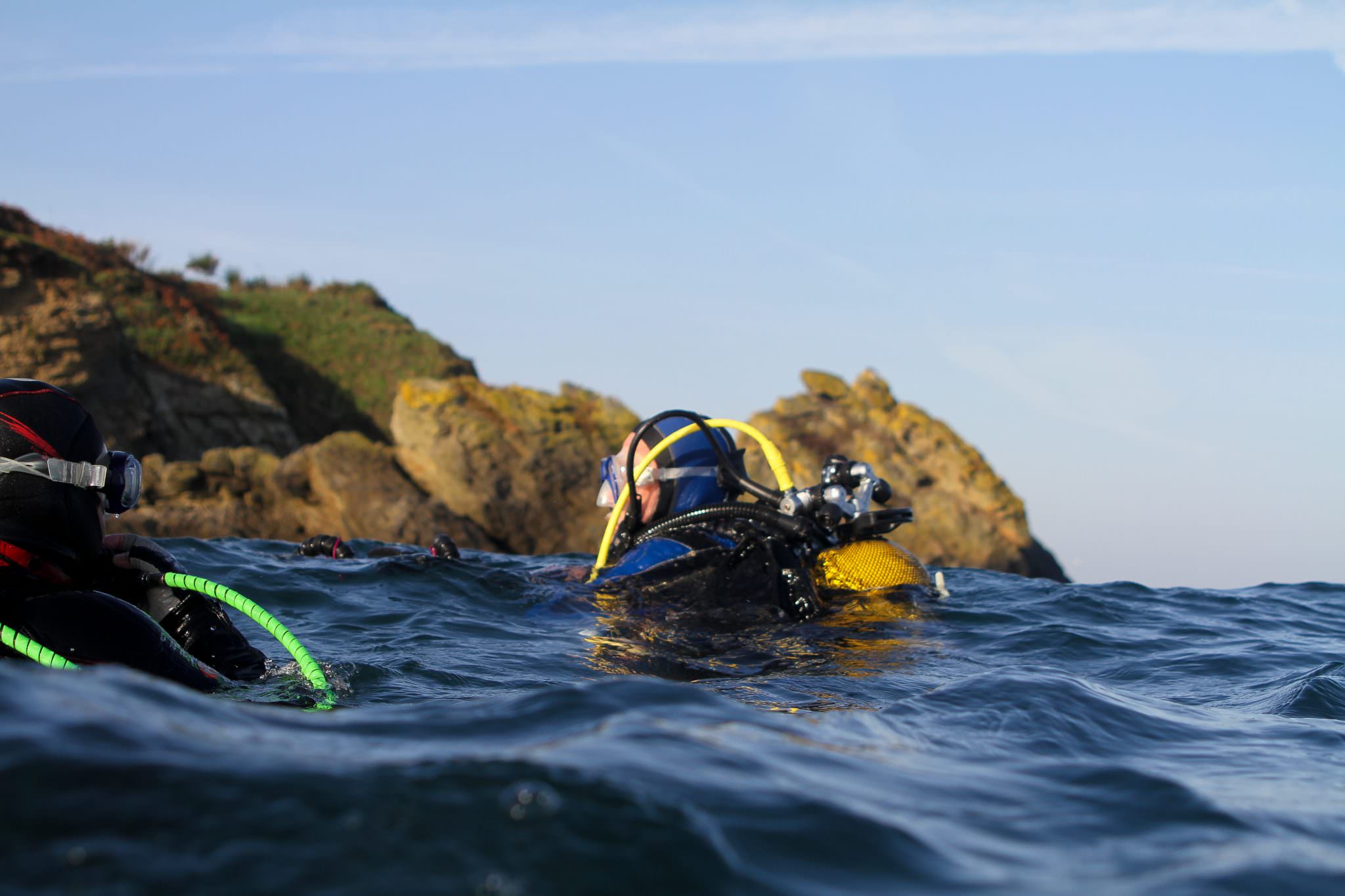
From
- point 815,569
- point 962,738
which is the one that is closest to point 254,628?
point 815,569

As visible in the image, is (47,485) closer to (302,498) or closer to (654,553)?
(654,553)

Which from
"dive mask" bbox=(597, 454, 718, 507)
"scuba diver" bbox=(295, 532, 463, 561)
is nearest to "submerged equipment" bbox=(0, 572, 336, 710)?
"dive mask" bbox=(597, 454, 718, 507)

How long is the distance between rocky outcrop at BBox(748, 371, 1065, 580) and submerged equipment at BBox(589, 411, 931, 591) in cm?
1213

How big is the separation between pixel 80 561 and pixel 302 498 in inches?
581

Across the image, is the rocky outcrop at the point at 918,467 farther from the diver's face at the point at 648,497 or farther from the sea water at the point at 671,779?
the sea water at the point at 671,779

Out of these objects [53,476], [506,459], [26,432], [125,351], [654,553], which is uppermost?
[125,351]

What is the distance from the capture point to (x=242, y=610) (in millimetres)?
3650

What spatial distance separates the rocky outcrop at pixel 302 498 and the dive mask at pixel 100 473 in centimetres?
1320

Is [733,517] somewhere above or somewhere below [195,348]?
below

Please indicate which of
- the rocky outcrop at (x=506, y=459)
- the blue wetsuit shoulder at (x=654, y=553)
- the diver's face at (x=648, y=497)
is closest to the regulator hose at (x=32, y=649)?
the blue wetsuit shoulder at (x=654, y=553)

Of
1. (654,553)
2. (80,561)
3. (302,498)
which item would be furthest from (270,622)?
(302,498)

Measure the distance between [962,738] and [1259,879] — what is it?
1288mm

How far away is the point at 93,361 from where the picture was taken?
19453mm

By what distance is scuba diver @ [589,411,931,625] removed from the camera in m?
6.29
